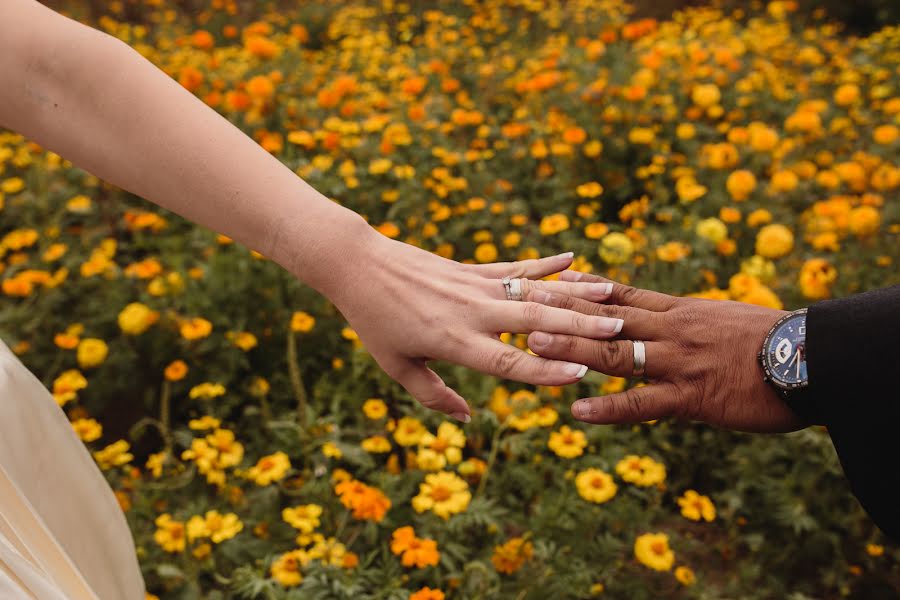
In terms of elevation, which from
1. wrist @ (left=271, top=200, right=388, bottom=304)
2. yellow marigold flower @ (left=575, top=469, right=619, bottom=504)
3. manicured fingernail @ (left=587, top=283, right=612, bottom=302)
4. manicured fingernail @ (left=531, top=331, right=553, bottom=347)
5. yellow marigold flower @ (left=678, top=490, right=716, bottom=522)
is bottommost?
yellow marigold flower @ (left=678, top=490, right=716, bottom=522)

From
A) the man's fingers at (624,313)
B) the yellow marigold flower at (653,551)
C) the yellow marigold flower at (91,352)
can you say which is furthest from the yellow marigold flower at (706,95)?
the yellow marigold flower at (91,352)

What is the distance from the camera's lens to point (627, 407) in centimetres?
102

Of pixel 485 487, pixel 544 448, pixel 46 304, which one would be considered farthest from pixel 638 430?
pixel 46 304

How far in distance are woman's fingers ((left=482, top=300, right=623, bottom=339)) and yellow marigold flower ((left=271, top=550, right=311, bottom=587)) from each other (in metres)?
0.72

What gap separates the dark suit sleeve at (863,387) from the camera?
0.93 m

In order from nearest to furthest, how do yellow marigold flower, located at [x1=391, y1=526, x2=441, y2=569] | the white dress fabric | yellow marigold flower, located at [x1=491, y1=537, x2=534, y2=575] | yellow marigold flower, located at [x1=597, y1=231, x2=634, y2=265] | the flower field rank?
1. the white dress fabric
2. yellow marigold flower, located at [x1=391, y1=526, x2=441, y2=569]
3. yellow marigold flower, located at [x1=491, y1=537, x2=534, y2=575]
4. the flower field
5. yellow marigold flower, located at [x1=597, y1=231, x2=634, y2=265]

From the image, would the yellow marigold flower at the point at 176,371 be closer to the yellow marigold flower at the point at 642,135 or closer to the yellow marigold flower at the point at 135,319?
the yellow marigold flower at the point at 135,319

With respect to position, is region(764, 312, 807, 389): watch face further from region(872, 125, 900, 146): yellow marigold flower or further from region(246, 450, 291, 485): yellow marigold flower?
region(872, 125, 900, 146): yellow marigold flower

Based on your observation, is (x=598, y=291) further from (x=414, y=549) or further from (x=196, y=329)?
(x=196, y=329)

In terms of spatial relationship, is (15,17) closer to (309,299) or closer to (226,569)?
(226,569)

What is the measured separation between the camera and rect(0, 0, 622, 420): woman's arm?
103 centimetres

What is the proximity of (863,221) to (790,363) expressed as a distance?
5.06ft

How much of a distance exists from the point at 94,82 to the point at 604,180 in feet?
7.34

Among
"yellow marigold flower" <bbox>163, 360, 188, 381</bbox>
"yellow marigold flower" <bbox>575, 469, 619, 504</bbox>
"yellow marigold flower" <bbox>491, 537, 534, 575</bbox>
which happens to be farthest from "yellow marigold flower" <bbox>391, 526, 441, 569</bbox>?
"yellow marigold flower" <bbox>163, 360, 188, 381</bbox>
